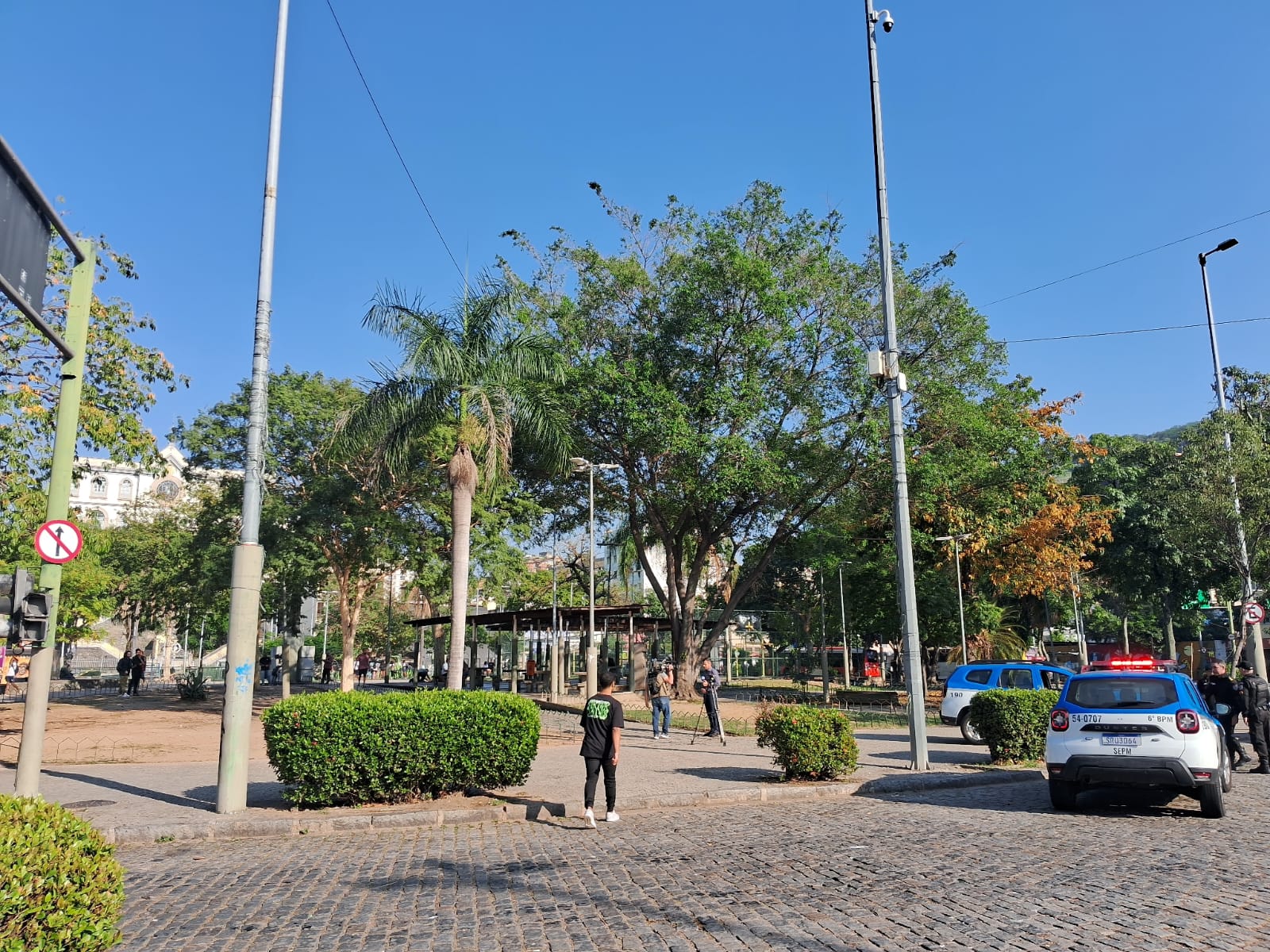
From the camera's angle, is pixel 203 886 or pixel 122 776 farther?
pixel 122 776

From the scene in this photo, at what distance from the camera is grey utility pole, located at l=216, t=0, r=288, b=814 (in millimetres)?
9555

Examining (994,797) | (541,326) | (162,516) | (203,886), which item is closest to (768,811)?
(994,797)

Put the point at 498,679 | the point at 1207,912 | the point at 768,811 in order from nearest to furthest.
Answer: the point at 1207,912
the point at 768,811
the point at 498,679

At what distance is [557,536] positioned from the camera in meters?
33.6

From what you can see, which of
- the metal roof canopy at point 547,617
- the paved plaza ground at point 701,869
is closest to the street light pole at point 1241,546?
the paved plaza ground at point 701,869

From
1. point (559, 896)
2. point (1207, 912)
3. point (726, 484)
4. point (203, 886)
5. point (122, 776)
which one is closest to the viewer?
point (1207, 912)

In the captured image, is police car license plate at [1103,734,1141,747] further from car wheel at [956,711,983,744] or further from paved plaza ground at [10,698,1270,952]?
car wheel at [956,711,983,744]

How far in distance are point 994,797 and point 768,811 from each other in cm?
302

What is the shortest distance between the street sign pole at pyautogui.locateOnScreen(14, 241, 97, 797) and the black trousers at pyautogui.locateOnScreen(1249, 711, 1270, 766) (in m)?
15.2


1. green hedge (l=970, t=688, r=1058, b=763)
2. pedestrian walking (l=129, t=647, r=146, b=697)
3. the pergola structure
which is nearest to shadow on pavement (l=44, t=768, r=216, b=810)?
green hedge (l=970, t=688, r=1058, b=763)

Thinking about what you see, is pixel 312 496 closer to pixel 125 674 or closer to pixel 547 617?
pixel 547 617

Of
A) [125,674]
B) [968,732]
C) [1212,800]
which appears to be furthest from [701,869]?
[125,674]

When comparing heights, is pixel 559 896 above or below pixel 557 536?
below

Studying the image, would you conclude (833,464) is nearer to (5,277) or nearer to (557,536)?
(557,536)
